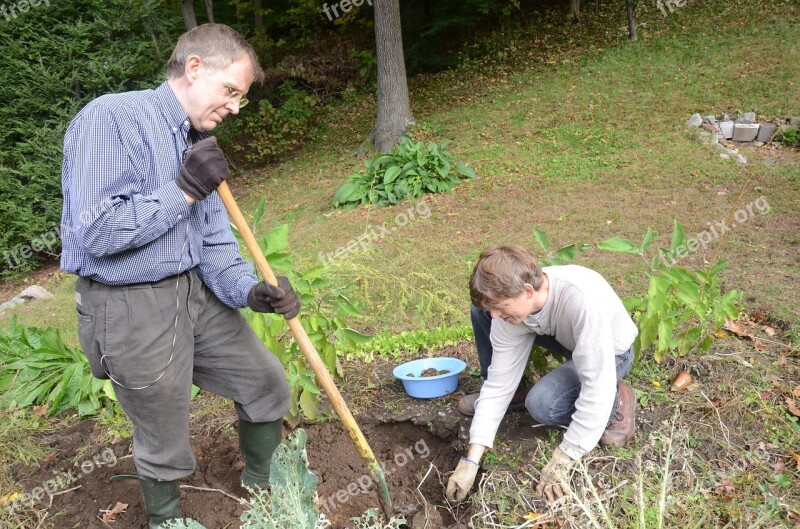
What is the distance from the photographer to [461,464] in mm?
2666

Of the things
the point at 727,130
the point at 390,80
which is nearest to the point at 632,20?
the point at 727,130

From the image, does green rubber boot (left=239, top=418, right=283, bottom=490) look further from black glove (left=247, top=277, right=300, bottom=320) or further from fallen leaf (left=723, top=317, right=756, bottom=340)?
fallen leaf (left=723, top=317, right=756, bottom=340)

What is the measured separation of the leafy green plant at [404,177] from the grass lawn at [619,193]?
0.20 m

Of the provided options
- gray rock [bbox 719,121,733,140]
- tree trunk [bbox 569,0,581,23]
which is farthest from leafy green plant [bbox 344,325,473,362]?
tree trunk [bbox 569,0,581,23]

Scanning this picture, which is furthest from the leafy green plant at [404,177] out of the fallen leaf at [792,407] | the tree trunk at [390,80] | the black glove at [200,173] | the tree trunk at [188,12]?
the tree trunk at [188,12]

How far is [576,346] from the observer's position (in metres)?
2.46

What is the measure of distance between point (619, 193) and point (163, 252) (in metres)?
5.58

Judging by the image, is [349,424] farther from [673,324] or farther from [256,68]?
[673,324]

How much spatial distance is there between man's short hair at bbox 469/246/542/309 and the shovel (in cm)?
63

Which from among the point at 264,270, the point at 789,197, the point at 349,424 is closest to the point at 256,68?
the point at 264,270

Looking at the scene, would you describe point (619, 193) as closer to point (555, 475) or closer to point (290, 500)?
point (555, 475)

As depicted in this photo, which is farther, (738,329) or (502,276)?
(738,329)

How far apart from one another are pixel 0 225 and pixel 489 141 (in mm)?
6046

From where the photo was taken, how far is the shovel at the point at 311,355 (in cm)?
221
